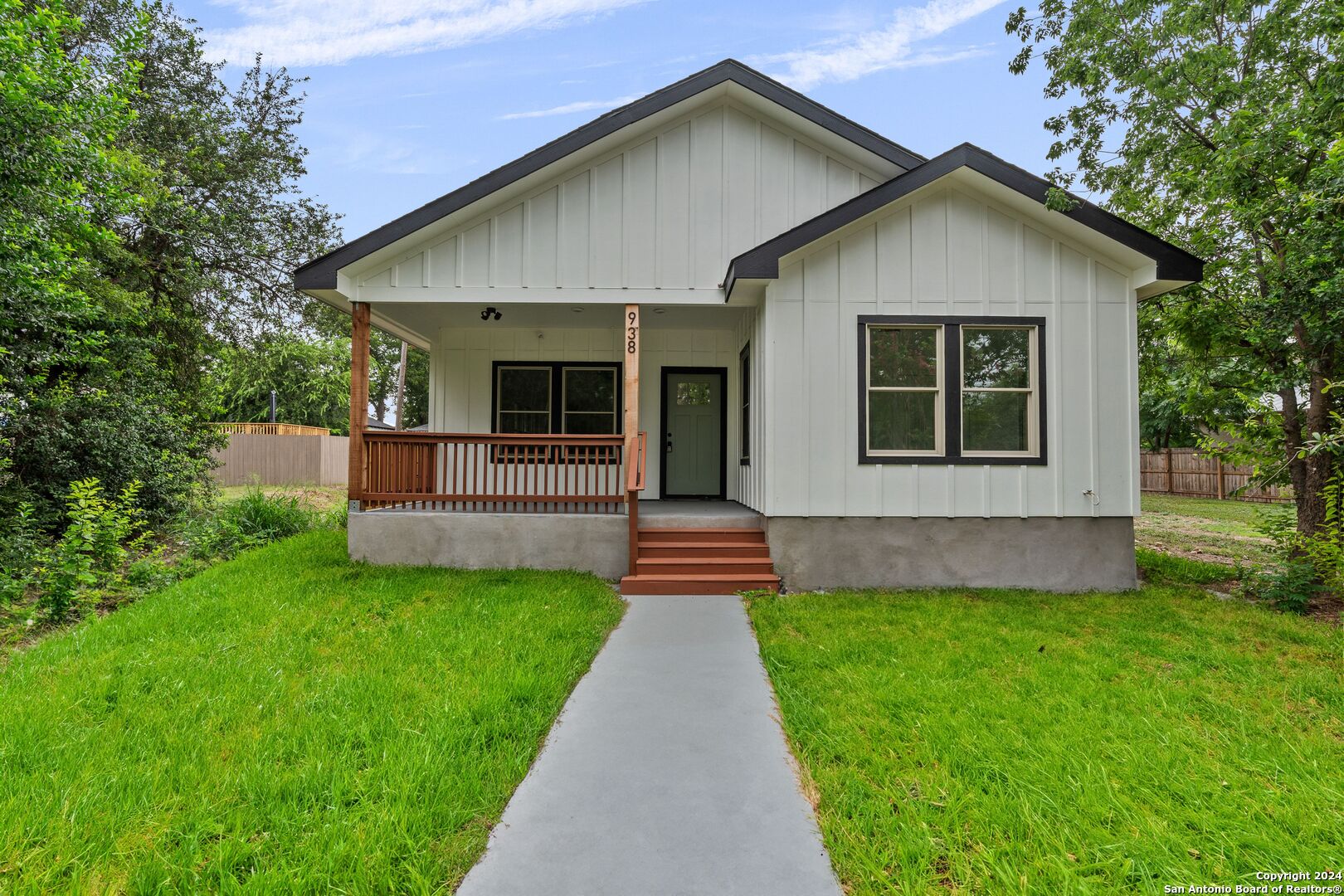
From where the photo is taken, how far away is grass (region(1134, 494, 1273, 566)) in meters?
7.86

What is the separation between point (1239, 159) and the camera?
17.0 ft

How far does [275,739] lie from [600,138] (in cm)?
622

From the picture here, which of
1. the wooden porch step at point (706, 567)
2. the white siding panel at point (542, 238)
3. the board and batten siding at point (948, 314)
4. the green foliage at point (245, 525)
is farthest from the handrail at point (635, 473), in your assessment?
the green foliage at point (245, 525)

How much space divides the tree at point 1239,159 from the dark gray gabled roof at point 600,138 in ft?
5.71

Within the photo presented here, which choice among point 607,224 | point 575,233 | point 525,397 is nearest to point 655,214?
point 607,224

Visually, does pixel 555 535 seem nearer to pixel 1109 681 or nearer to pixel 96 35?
pixel 1109 681

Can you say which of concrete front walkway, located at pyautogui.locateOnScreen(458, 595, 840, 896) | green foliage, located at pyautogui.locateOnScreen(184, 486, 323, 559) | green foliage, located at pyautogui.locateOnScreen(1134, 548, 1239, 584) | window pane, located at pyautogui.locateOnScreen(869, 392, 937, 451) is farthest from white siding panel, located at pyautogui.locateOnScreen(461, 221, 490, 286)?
green foliage, located at pyautogui.locateOnScreen(1134, 548, 1239, 584)

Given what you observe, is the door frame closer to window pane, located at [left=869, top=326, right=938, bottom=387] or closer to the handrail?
the handrail

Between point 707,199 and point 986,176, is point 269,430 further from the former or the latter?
point 986,176

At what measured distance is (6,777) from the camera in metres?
2.33

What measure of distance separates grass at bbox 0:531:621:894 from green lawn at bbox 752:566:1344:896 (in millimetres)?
1403

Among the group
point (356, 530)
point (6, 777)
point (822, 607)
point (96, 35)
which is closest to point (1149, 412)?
point (822, 607)

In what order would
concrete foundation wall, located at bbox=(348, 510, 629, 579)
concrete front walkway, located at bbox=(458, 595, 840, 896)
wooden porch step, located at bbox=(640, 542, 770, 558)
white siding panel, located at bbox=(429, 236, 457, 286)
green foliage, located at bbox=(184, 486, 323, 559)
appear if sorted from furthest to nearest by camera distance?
green foliage, located at bbox=(184, 486, 323, 559) → white siding panel, located at bbox=(429, 236, 457, 286) → concrete foundation wall, located at bbox=(348, 510, 629, 579) → wooden porch step, located at bbox=(640, 542, 770, 558) → concrete front walkway, located at bbox=(458, 595, 840, 896)

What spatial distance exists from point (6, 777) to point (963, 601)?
610 centimetres
